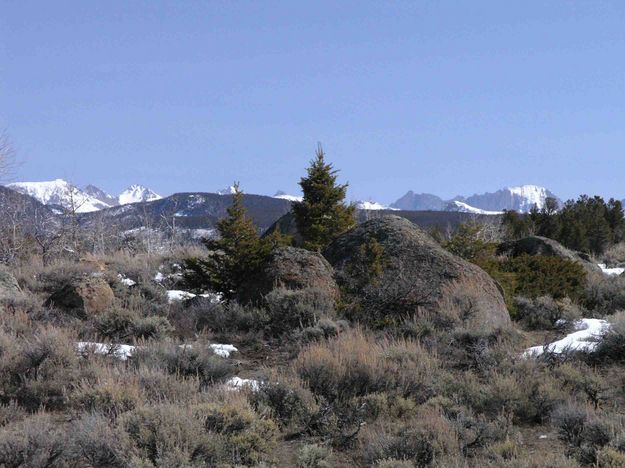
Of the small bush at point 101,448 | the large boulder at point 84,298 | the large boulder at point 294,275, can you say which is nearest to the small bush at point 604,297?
the large boulder at point 294,275

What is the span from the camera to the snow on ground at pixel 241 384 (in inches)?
268

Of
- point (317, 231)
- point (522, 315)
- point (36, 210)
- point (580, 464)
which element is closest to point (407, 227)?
point (522, 315)

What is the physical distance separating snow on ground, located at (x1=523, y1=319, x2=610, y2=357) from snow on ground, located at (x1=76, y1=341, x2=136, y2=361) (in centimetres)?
521

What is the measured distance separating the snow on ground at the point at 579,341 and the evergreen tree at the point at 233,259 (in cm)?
548

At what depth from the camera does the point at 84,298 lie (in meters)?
10.5

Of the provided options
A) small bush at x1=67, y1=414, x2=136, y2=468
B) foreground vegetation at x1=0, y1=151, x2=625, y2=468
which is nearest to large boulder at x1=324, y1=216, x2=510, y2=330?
foreground vegetation at x1=0, y1=151, x2=625, y2=468

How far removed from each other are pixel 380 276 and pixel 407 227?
206 cm

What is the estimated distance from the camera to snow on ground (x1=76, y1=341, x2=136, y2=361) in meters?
7.86

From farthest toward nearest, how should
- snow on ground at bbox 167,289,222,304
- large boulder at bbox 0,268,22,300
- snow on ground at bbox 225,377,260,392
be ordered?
1. snow on ground at bbox 167,289,222,304
2. large boulder at bbox 0,268,22,300
3. snow on ground at bbox 225,377,260,392

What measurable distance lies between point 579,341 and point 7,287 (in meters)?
9.67

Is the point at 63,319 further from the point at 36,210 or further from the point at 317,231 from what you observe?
the point at 36,210

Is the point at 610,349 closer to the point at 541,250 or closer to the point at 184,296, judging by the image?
the point at 184,296

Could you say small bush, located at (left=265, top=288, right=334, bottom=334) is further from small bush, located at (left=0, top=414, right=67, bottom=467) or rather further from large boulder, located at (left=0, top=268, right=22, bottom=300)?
small bush, located at (left=0, top=414, right=67, bottom=467)

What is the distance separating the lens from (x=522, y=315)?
39.2ft
